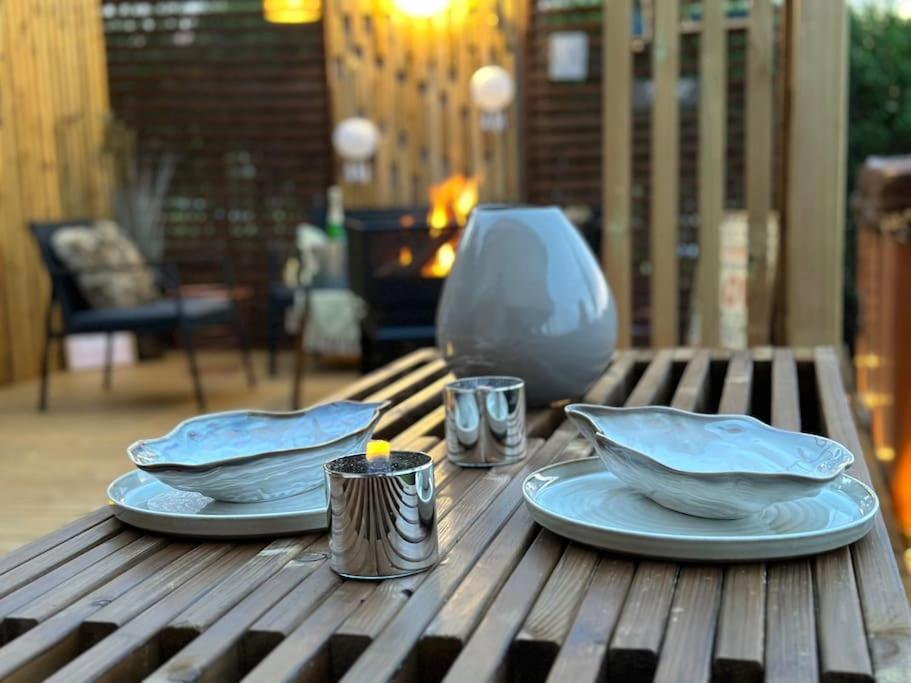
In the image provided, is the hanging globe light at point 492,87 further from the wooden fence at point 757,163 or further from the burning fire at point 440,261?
the wooden fence at point 757,163

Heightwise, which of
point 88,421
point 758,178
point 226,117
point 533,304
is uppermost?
point 226,117

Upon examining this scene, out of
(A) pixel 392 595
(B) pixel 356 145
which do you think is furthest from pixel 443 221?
(A) pixel 392 595

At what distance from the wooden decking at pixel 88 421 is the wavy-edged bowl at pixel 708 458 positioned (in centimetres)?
204

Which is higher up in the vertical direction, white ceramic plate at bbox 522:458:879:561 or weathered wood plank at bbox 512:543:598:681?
white ceramic plate at bbox 522:458:879:561

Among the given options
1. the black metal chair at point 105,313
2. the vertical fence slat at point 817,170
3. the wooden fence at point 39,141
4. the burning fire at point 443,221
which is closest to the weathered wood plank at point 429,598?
the vertical fence slat at point 817,170

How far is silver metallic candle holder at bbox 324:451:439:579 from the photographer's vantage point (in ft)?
2.70

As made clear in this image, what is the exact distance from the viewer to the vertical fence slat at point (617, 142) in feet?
8.77

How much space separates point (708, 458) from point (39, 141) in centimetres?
526

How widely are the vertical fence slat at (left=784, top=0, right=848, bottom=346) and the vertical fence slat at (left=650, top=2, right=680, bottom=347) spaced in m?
0.28

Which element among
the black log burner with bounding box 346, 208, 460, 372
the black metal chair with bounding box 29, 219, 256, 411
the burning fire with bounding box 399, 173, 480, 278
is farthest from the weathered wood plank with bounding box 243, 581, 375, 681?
the black metal chair with bounding box 29, 219, 256, 411

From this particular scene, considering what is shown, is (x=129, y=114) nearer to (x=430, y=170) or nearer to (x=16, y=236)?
(x=16, y=236)

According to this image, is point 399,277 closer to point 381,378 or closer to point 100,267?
point 100,267

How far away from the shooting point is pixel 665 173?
8.91 feet

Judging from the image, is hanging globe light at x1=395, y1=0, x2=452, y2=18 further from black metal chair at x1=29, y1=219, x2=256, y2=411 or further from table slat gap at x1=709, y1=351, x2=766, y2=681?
table slat gap at x1=709, y1=351, x2=766, y2=681
